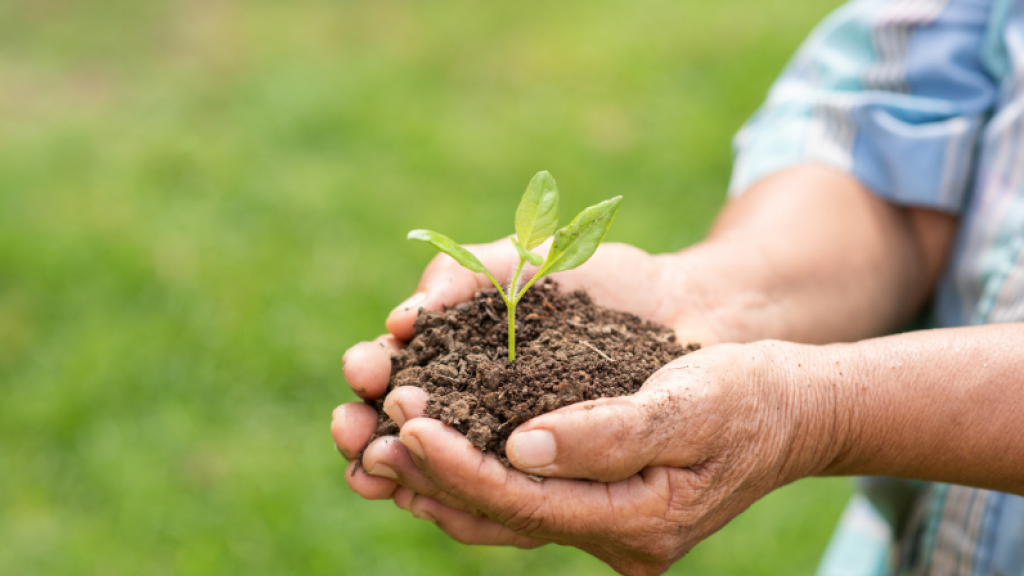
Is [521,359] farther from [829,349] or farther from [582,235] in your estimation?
[829,349]

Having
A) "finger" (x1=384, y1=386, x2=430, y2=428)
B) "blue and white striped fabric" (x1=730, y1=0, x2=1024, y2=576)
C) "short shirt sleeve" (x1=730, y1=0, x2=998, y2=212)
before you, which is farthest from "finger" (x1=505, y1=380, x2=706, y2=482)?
"short shirt sleeve" (x1=730, y1=0, x2=998, y2=212)

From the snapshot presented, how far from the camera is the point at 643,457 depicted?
1.50 metres

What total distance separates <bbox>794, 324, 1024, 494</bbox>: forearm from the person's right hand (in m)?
0.42

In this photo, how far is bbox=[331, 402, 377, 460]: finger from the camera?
5.66ft

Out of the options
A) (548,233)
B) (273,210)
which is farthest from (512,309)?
(273,210)

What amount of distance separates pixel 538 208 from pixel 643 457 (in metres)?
0.57

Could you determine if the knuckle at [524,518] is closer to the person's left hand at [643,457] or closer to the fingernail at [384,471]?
the person's left hand at [643,457]

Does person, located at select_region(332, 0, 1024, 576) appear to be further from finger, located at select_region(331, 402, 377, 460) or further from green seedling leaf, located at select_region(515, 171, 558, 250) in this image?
green seedling leaf, located at select_region(515, 171, 558, 250)

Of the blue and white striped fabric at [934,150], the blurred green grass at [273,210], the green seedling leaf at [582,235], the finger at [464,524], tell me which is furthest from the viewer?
the blurred green grass at [273,210]

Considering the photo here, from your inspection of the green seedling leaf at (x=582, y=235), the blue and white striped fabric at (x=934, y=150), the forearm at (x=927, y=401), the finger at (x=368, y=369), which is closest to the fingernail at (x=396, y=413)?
the finger at (x=368, y=369)

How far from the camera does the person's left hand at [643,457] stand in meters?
1.48

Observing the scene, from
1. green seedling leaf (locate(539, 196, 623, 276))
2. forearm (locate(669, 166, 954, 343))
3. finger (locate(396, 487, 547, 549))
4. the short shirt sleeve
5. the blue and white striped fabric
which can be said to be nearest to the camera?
green seedling leaf (locate(539, 196, 623, 276))

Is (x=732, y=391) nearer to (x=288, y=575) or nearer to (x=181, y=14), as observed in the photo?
(x=288, y=575)

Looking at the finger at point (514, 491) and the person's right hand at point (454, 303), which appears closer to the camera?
the finger at point (514, 491)
